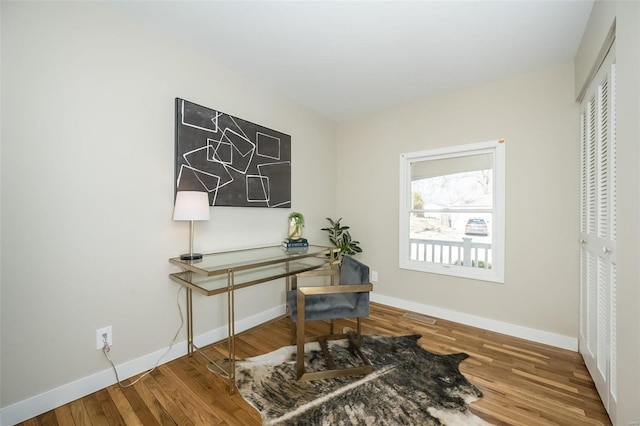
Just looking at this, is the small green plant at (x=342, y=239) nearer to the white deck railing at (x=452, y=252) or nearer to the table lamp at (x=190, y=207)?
the white deck railing at (x=452, y=252)

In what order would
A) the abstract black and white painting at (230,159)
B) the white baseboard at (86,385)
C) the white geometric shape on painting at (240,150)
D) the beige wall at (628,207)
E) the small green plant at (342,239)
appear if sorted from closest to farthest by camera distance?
the beige wall at (628,207) < the white baseboard at (86,385) < the abstract black and white painting at (230,159) < the white geometric shape on painting at (240,150) < the small green plant at (342,239)

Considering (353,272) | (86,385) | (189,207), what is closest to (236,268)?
(189,207)

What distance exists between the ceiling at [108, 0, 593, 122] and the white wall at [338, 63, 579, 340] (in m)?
0.23

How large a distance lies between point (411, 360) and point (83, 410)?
212cm

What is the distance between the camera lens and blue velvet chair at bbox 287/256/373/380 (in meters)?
1.72

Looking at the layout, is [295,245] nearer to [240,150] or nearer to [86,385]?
[240,150]

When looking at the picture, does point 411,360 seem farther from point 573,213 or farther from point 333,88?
point 333,88

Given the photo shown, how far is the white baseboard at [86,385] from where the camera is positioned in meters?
1.40

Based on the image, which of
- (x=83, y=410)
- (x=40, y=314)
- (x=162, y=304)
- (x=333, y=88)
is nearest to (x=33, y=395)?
(x=83, y=410)

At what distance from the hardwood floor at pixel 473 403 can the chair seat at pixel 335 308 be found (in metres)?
0.61

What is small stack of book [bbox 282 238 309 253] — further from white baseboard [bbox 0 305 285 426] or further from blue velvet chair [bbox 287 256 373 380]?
white baseboard [bbox 0 305 285 426]

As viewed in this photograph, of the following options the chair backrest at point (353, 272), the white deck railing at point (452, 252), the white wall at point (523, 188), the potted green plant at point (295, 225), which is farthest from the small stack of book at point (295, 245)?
the white deck railing at point (452, 252)

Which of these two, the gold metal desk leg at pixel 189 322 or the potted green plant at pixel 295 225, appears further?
the potted green plant at pixel 295 225

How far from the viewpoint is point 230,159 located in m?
2.35
